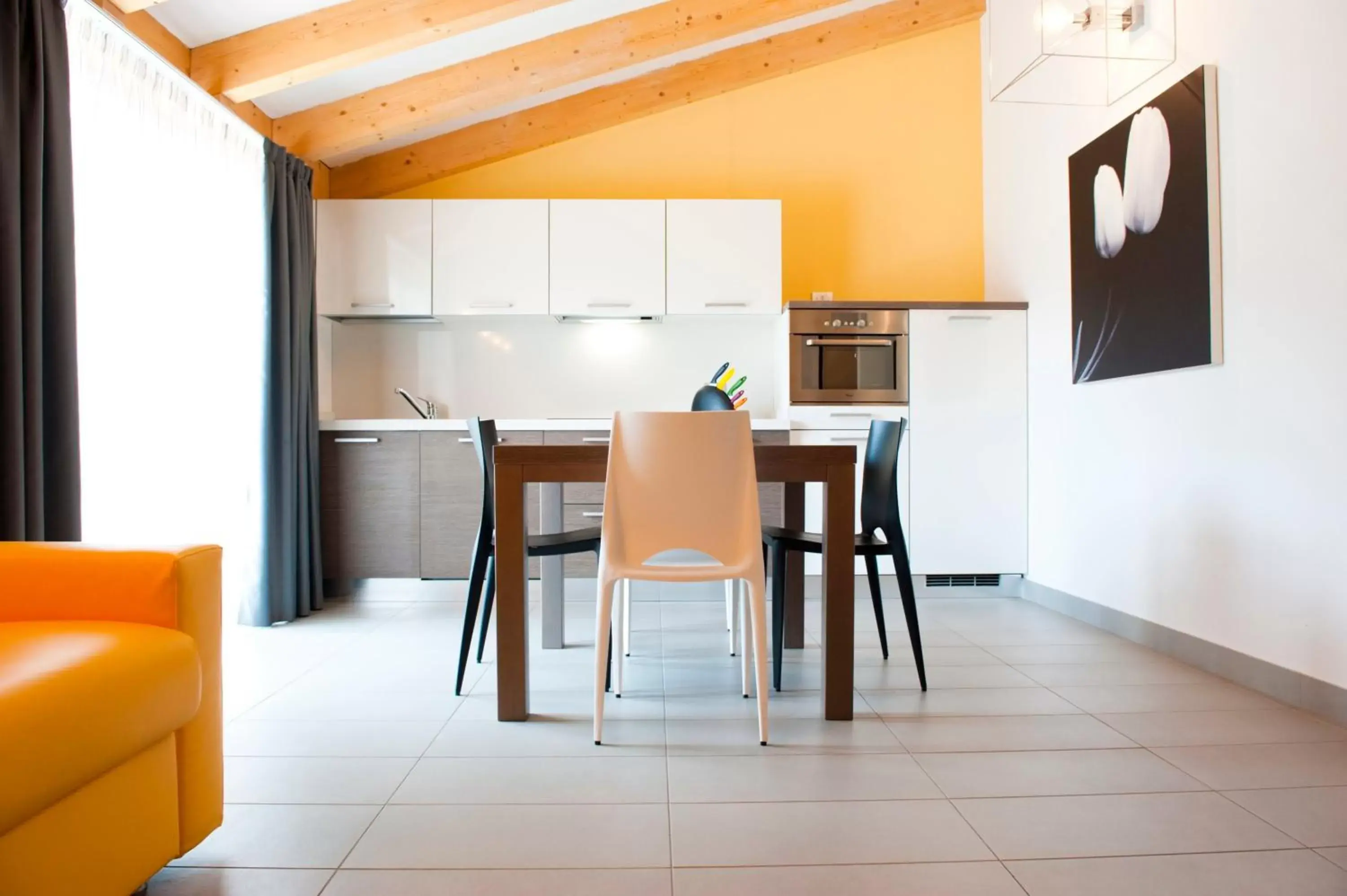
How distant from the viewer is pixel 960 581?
4.23 meters

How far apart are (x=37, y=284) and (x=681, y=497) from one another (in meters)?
1.77

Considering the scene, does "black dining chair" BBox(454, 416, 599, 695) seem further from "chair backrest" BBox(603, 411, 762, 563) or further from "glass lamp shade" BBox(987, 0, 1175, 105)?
→ "glass lamp shade" BBox(987, 0, 1175, 105)

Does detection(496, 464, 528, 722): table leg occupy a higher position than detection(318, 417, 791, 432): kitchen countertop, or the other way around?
detection(318, 417, 791, 432): kitchen countertop

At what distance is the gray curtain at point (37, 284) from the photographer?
6.85 feet

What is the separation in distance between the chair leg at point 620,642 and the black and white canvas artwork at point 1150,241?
208 centimetres

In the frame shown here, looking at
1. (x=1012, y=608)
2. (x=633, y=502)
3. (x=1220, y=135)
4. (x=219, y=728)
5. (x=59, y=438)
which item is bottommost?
(x=1012, y=608)

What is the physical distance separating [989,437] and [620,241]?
2113 millimetres

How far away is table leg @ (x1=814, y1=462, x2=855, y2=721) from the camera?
2.28m

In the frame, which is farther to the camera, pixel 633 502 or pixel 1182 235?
pixel 1182 235

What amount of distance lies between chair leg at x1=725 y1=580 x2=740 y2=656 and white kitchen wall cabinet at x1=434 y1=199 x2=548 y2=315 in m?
1.99

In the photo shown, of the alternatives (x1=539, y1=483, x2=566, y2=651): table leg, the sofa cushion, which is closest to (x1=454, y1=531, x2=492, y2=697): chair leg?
(x1=539, y1=483, x2=566, y2=651): table leg

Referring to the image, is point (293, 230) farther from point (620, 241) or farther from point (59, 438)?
point (59, 438)

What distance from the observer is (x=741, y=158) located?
4.75 metres

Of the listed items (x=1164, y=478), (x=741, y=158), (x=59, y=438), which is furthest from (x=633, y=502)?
(x=741, y=158)
